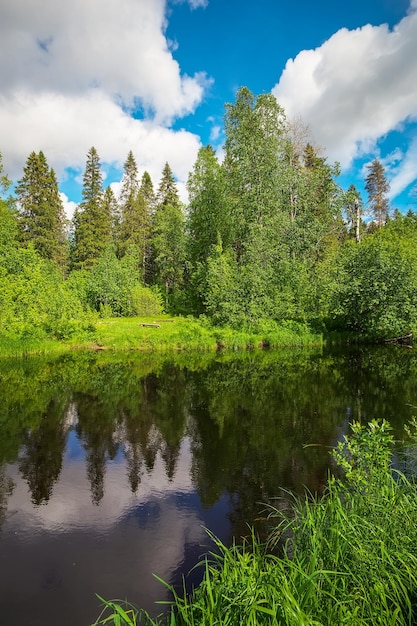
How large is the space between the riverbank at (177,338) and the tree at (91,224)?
25.1 meters

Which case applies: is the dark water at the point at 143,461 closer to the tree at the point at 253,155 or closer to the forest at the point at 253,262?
the forest at the point at 253,262

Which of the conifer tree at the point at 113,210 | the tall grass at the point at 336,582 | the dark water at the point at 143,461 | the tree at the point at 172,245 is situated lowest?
the dark water at the point at 143,461

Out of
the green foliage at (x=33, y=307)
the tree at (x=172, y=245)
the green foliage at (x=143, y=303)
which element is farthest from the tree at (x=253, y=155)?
the green foliage at (x=33, y=307)

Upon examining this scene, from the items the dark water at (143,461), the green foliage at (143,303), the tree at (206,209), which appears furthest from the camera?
the green foliage at (143,303)

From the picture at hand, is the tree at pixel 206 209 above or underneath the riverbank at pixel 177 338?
above

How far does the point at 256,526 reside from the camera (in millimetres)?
7387

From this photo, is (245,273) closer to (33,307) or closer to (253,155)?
(253,155)

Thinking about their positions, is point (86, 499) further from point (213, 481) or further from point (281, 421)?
point (281, 421)

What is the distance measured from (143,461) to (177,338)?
59.2ft

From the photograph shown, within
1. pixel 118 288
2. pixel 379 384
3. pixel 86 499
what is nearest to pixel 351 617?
pixel 86 499

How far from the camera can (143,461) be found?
423 inches

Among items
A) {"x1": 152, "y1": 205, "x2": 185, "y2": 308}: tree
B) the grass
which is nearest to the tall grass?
the grass

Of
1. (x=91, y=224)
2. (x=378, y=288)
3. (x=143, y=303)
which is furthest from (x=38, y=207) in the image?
(x=378, y=288)

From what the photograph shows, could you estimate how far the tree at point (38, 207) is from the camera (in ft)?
167
